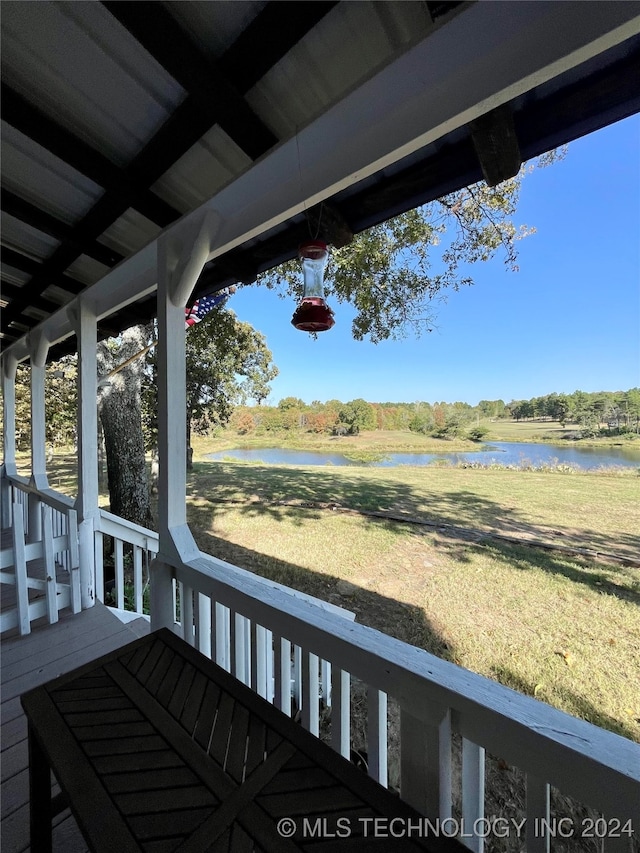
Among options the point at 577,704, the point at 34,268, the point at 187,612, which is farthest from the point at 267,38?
the point at 577,704

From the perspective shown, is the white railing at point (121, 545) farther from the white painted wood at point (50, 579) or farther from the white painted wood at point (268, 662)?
the white painted wood at point (268, 662)

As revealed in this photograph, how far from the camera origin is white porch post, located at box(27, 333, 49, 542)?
2955 mm

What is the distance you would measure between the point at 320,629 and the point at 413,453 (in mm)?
8829

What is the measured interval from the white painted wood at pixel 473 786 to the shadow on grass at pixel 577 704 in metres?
1.73

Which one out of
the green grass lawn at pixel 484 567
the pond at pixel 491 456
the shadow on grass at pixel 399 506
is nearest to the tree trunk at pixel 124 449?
the green grass lawn at pixel 484 567

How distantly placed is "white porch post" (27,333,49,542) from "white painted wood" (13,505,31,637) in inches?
49.3

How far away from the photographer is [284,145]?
96cm

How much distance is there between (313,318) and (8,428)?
4.38m

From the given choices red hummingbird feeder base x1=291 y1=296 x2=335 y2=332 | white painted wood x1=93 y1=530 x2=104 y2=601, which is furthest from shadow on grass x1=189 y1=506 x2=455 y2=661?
red hummingbird feeder base x1=291 y1=296 x2=335 y2=332

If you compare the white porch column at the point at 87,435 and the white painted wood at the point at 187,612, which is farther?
the white porch column at the point at 87,435

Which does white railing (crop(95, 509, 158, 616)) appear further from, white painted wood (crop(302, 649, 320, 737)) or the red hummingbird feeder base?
the red hummingbird feeder base

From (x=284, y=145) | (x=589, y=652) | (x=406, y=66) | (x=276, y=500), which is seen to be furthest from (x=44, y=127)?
(x=276, y=500)

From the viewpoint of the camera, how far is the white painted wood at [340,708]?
3.15 feet

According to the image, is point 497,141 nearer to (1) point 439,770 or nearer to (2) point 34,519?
(1) point 439,770
